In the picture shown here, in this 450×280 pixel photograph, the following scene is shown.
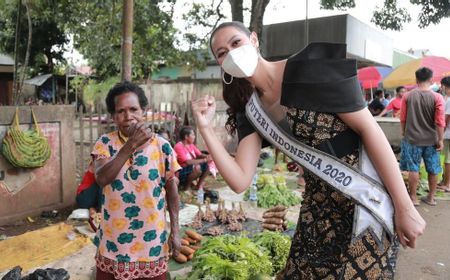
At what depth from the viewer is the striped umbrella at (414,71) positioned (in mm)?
10734

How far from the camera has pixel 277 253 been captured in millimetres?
3730

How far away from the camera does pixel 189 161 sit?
Answer: 21.4ft

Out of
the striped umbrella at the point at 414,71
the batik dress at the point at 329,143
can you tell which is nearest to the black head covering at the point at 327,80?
the batik dress at the point at 329,143

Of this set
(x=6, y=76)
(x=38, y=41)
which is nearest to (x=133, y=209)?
(x=38, y=41)

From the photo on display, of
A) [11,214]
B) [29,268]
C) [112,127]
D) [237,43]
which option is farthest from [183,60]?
[237,43]

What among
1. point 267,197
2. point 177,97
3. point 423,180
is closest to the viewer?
point 267,197

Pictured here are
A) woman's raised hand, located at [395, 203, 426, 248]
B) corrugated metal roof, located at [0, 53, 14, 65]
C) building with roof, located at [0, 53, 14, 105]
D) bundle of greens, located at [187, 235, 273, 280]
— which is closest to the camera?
woman's raised hand, located at [395, 203, 426, 248]

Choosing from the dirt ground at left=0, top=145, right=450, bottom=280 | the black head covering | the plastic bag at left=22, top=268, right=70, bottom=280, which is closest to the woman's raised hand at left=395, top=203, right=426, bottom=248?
the black head covering

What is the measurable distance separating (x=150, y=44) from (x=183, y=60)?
5.39 feet

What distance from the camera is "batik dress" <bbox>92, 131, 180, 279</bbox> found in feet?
7.25

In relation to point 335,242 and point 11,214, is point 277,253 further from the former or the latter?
point 11,214

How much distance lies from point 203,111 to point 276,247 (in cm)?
244

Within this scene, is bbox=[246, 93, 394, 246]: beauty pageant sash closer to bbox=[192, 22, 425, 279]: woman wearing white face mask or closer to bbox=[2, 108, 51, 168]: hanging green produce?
bbox=[192, 22, 425, 279]: woman wearing white face mask

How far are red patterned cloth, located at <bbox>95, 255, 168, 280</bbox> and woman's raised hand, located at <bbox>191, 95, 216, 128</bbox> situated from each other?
995mm
